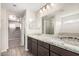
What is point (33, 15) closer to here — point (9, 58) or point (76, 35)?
point (76, 35)

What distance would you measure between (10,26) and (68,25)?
6.00 m

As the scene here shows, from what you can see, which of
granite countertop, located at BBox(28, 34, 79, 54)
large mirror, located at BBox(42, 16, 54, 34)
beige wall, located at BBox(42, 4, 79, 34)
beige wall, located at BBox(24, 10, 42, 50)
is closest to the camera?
granite countertop, located at BBox(28, 34, 79, 54)

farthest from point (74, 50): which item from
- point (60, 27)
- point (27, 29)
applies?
point (27, 29)

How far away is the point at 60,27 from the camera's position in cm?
262

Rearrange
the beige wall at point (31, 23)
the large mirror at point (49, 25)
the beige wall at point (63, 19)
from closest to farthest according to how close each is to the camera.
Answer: the beige wall at point (63, 19) < the large mirror at point (49, 25) < the beige wall at point (31, 23)

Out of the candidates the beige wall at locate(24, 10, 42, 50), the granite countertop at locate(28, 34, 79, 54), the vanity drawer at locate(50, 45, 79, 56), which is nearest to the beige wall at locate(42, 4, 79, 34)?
the granite countertop at locate(28, 34, 79, 54)

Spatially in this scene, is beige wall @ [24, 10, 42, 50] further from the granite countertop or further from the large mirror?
the granite countertop

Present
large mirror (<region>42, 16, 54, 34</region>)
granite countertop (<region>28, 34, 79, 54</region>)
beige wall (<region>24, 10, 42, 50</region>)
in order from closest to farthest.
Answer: granite countertop (<region>28, 34, 79, 54</region>)
large mirror (<region>42, 16, 54, 34</region>)
beige wall (<region>24, 10, 42, 50</region>)

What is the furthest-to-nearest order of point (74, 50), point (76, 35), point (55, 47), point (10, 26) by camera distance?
1. point (10, 26)
2. point (76, 35)
3. point (55, 47)
4. point (74, 50)

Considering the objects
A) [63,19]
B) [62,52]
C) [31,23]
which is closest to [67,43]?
[62,52]

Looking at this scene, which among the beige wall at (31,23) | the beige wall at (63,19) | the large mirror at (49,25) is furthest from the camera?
the beige wall at (31,23)

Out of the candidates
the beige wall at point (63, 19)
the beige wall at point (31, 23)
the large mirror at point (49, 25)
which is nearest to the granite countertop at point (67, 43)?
the beige wall at point (63, 19)

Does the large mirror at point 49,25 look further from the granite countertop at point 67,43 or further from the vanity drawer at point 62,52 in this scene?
the vanity drawer at point 62,52

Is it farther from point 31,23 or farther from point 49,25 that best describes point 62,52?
point 31,23
